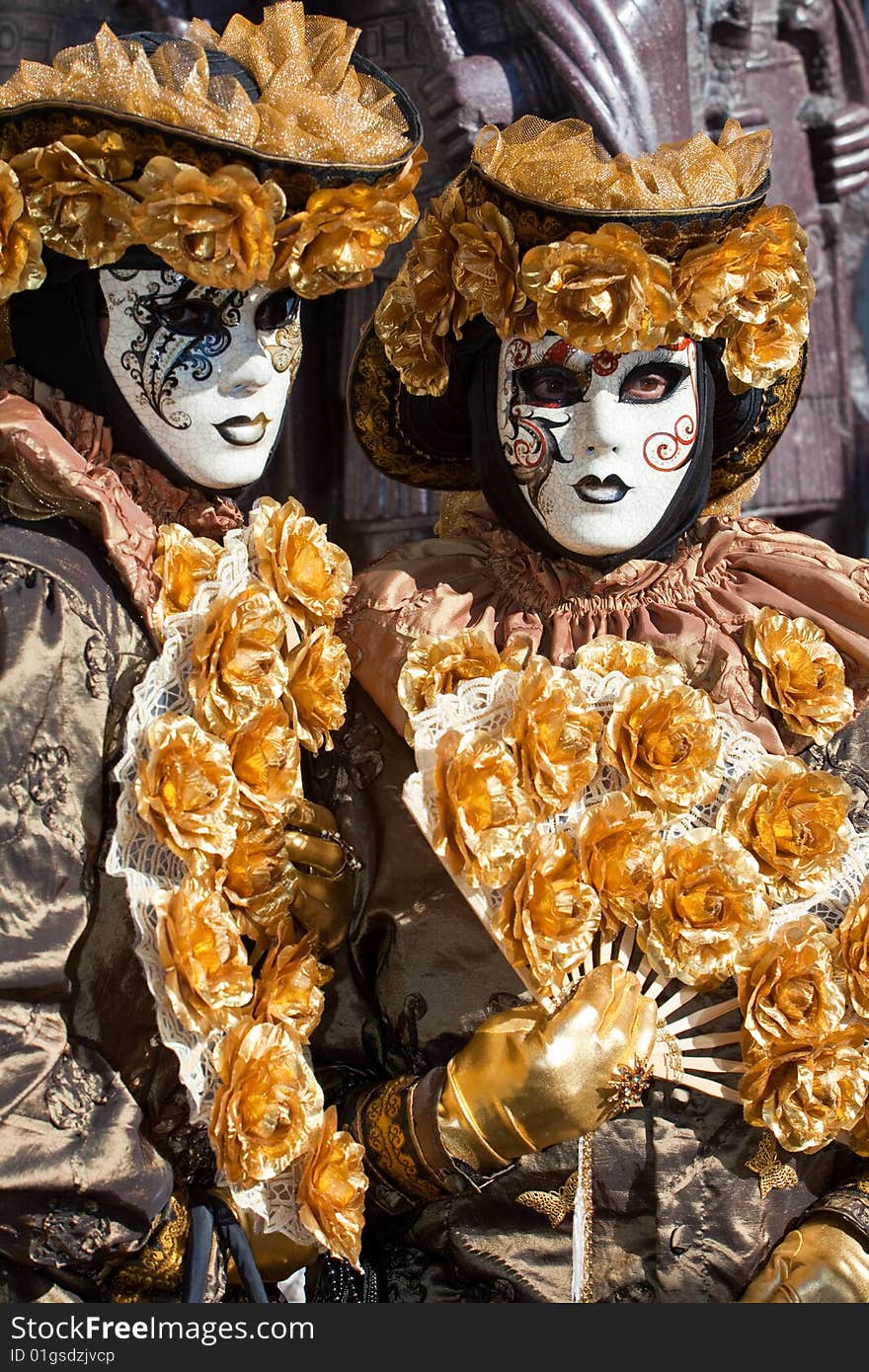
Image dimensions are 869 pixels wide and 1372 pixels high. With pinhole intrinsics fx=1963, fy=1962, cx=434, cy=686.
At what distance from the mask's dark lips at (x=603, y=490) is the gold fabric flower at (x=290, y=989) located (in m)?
0.58

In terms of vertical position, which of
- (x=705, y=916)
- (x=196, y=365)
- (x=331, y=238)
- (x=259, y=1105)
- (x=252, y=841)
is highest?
(x=331, y=238)

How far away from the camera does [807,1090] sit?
79.8 inches

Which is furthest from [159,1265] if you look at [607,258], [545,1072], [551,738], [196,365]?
[607,258]

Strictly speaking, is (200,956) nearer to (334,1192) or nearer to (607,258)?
(334,1192)

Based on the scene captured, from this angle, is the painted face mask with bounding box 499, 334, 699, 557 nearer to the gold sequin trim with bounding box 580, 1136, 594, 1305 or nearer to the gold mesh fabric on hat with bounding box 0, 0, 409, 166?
the gold mesh fabric on hat with bounding box 0, 0, 409, 166

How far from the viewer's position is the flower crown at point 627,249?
2.11 m

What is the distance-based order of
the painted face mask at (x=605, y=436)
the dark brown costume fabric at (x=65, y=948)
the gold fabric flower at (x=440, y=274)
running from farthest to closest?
the gold fabric flower at (x=440, y=274)
the painted face mask at (x=605, y=436)
the dark brown costume fabric at (x=65, y=948)

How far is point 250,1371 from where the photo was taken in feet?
6.41

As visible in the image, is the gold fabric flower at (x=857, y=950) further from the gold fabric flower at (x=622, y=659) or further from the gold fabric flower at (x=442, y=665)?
the gold fabric flower at (x=442, y=665)

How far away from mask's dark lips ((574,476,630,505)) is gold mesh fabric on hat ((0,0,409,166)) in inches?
16.2

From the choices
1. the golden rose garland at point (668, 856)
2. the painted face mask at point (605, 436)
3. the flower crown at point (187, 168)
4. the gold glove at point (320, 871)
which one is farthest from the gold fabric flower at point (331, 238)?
the gold glove at point (320, 871)

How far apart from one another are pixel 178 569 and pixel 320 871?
0.36 meters

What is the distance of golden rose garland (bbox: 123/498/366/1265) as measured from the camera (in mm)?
1938

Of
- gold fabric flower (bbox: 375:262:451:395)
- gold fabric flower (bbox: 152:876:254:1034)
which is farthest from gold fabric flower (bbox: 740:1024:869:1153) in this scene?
gold fabric flower (bbox: 375:262:451:395)
